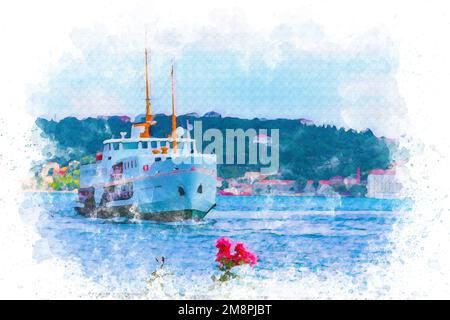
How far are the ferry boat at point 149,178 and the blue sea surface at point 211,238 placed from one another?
1.74 feet

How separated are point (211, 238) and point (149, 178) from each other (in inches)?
136

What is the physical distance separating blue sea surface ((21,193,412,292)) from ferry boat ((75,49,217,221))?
1.74 ft

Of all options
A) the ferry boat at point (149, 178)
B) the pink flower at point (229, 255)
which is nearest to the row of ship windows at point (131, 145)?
the ferry boat at point (149, 178)

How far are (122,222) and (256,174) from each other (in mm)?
2980

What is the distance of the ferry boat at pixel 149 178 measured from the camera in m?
20.0

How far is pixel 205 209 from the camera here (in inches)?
855

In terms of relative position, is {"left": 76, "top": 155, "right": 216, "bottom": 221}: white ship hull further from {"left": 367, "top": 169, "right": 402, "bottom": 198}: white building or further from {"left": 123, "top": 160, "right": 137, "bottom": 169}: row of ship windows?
{"left": 367, "top": 169, "right": 402, "bottom": 198}: white building

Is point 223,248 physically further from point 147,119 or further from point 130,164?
point 130,164

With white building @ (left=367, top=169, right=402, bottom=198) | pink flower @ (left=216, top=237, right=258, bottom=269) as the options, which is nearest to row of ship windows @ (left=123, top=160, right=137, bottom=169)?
white building @ (left=367, top=169, right=402, bottom=198)

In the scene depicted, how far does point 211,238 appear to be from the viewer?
719 inches

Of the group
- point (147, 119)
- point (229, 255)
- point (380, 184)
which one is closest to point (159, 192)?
point (147, 119)

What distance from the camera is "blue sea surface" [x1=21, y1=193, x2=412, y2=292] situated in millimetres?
14689

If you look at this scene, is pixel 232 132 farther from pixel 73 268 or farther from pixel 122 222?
pixel 73 268

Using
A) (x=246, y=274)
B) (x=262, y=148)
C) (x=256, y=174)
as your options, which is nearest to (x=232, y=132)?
(x=262, y=148)
